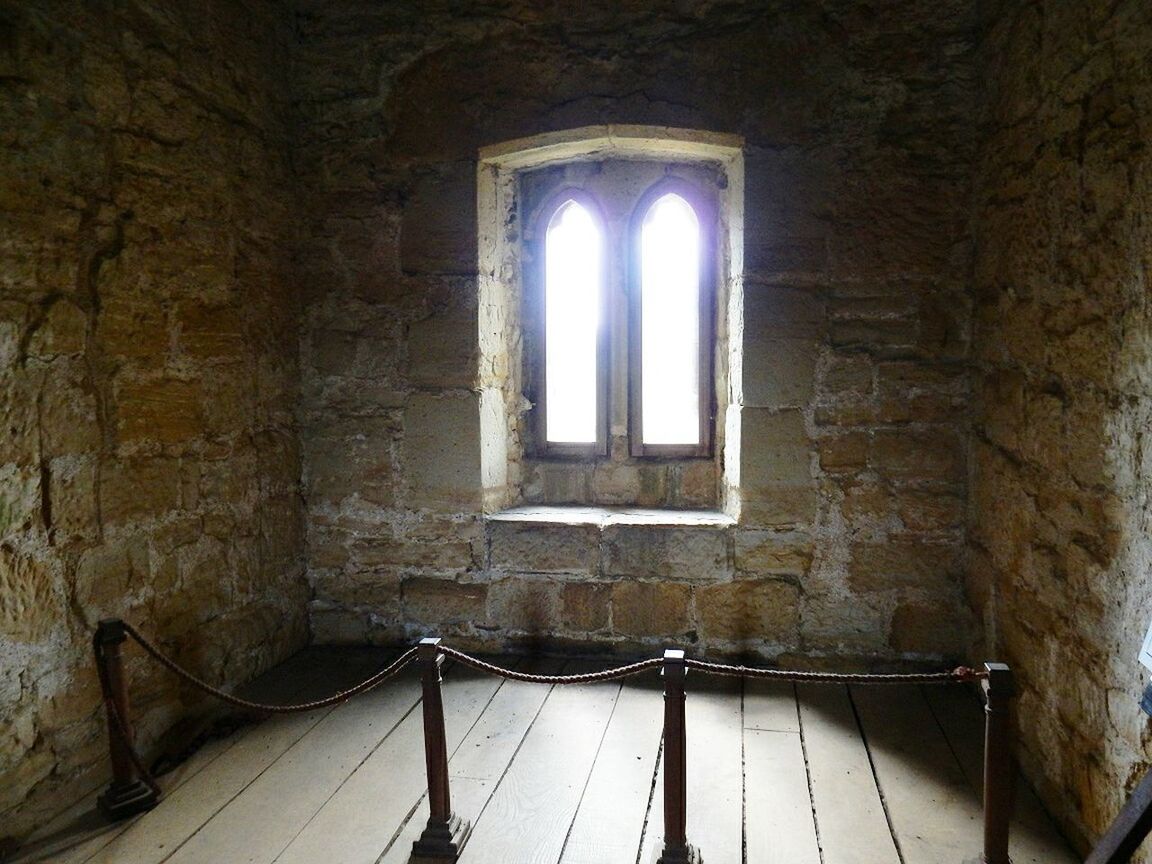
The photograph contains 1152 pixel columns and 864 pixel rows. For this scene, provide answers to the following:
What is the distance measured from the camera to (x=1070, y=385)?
186 cm

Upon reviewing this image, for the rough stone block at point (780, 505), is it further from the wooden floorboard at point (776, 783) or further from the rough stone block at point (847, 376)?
the wooden floorboard at point (776, 783)

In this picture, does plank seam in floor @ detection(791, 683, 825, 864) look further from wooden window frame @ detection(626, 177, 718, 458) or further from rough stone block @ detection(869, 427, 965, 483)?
wooden window frame @ detection(626, 177, 718, 458)

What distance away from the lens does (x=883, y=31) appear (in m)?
2.55

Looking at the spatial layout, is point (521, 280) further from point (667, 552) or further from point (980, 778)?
→ point (980, 778)

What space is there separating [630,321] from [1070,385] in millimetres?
1630

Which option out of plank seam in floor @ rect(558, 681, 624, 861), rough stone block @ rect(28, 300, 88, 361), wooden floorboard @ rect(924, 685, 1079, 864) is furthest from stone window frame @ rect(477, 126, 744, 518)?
rough stone block @ rect(28, 300, 88, 361)

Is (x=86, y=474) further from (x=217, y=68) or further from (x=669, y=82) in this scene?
(x=669, y=82)

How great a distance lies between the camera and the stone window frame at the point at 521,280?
2.79 meters

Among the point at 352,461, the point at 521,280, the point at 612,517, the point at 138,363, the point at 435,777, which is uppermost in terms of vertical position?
the point at 521,280

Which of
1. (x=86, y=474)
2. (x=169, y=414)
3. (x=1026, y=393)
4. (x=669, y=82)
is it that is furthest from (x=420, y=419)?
(x=1026, y=393)

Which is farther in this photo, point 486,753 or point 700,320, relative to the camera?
point 700,320

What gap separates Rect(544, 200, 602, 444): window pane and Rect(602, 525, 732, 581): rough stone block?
53cm

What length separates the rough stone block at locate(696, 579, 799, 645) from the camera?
2.77m

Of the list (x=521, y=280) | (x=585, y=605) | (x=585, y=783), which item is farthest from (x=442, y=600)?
(x=521, y=280)
